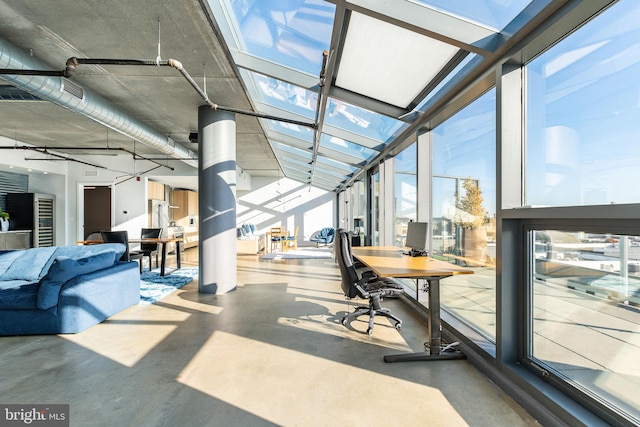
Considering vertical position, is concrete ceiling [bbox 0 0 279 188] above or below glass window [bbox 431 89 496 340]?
above

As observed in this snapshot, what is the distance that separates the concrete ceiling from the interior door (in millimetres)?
4032

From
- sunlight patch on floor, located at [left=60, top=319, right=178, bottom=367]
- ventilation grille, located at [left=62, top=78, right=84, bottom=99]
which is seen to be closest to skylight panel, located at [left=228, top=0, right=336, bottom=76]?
ventilation grille, located at [left=62, top=78, right=84, bottom=99]

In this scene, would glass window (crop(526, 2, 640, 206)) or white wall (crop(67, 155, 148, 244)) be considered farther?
white wall (crop(67, 155, 148, 244))

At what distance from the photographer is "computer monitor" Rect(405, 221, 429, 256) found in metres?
3.91

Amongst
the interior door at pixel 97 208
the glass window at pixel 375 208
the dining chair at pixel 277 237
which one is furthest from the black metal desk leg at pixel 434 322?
the interior door at pixel 97 208

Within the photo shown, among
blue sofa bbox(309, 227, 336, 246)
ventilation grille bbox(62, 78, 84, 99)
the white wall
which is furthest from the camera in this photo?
blue sofa bbox(309, 227, 336, 246)

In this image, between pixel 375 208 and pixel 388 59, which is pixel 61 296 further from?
pixel 375 208

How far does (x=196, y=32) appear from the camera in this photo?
3352mm

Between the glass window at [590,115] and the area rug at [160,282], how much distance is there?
526cm

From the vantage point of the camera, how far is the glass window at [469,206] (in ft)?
9.84

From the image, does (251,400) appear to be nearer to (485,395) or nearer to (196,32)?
(485,395)

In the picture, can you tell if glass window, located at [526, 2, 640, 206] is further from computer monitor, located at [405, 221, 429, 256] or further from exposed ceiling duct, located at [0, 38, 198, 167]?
exposed ceiling duct, located at [0, 38, 198, 167]

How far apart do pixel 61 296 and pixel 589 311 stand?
4.79 metres

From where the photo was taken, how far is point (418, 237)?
4.03 metres
